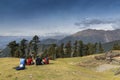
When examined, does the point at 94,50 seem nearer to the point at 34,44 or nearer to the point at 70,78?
the point at 34,44

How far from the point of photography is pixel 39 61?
46281mm

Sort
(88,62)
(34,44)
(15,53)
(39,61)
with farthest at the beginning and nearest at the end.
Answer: (34,44) → (15,53) → (88,62) → (39,61)

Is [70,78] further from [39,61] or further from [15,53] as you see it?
[15,53]

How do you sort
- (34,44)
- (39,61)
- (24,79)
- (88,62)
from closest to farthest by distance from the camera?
(24,79)
(39,61)
(88,62)
(34,44)

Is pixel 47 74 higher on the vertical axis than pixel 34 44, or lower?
lower

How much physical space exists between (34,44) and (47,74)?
147 meters

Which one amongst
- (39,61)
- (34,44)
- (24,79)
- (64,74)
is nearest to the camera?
(24,79)

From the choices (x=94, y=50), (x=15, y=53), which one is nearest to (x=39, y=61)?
(x=15, y=53)

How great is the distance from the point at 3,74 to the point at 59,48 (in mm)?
154433

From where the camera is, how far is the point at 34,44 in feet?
613

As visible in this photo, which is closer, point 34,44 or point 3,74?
point 3,74

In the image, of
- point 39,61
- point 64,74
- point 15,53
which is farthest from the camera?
point 15,53

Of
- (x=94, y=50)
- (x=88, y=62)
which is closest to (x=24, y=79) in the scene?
(x=88, y=62)

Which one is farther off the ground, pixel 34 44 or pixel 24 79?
pixel 34 44
